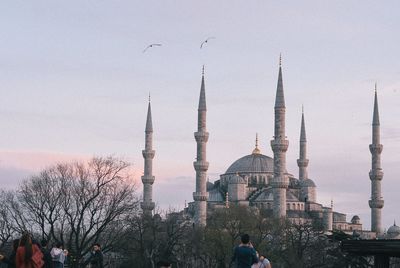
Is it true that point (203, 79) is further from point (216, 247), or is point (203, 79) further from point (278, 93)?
point (216, 247)

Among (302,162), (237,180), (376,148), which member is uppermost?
(302,162)

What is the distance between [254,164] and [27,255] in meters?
104

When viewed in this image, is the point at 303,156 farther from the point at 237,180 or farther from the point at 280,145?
the point at 280,145

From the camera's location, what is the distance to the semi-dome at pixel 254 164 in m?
116

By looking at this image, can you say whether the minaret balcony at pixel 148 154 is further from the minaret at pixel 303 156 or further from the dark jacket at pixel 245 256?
the dark jacket at pixel 245 256

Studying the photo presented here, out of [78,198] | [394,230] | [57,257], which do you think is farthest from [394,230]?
[57,257]

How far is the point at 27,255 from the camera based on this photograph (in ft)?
42.7

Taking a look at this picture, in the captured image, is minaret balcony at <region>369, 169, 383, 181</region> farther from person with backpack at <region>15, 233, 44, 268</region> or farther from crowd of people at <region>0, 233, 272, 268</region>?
person with backpack at <region>15, 233, 44, 268</region>

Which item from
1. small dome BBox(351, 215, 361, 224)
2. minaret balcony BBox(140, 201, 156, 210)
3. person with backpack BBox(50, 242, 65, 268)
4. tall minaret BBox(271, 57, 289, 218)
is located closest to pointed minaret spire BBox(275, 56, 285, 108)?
tall minaret BBox(271, 57, 289, 218)

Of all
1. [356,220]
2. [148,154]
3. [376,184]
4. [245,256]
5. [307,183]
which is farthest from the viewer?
[356,220]

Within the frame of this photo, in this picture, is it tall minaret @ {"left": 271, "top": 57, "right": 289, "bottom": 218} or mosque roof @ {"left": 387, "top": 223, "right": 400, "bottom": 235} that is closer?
tall minaret @ {"left": 271, "top": 57, "right": 289, "bottom": 218}

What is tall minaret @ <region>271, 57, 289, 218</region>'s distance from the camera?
8669 cm

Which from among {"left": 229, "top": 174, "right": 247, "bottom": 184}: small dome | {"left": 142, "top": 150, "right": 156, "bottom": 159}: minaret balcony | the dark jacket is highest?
{"left": 142, "top": 150, "right": 156, "bottom": 159}: minaret balcony

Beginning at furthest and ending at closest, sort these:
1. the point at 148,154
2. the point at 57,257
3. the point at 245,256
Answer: the point at 148,154, the point at 57,257, the point at 245,256
